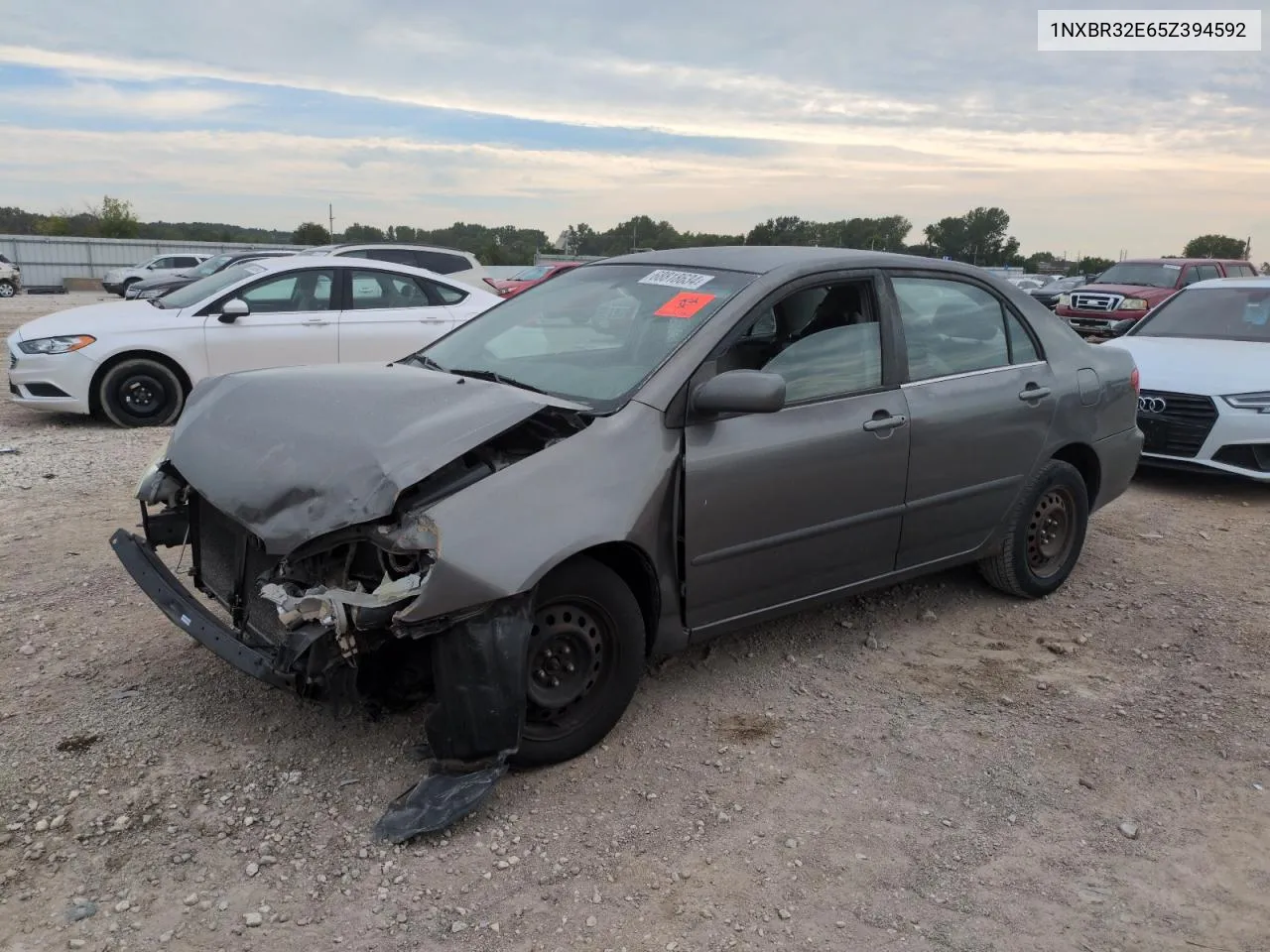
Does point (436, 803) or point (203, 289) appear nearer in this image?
point (436, 803)

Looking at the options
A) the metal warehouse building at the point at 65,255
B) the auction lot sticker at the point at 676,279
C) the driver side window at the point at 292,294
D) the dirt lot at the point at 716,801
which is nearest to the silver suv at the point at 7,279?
the metal warehouse building at the point at 65,255

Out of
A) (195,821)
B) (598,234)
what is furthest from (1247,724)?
(598,234)

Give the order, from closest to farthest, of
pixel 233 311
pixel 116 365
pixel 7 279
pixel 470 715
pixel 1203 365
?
pixel 470 715
pixel 1203 365
pixel 116 365
pixel 233 311
pixel 7 279

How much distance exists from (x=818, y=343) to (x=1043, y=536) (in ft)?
5.98

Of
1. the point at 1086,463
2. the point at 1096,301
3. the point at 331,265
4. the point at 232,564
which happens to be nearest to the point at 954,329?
the point at 1086,463

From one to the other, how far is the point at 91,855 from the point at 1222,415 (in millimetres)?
7134

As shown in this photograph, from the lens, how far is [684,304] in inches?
151

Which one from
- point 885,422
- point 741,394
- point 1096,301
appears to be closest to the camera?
point 741,394

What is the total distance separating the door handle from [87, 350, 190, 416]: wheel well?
6476 millimetres

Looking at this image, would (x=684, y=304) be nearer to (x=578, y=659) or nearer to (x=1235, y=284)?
(x=578, y=659)

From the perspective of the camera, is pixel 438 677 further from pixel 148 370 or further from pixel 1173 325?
pixel 1173 325

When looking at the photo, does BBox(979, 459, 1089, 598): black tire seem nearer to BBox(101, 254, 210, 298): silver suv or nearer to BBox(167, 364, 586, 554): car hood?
BBox(167, 364, 586, 554): car hood

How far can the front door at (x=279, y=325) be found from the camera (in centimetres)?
866

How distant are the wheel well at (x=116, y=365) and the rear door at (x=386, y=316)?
4.57 ft
